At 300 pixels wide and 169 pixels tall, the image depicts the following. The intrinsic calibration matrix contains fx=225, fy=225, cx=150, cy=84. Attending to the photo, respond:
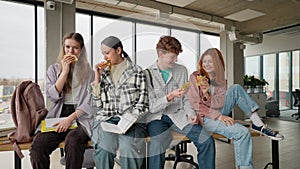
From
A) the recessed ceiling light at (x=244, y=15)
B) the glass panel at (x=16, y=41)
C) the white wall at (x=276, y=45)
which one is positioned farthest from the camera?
the white wall at (x=276, y=45)

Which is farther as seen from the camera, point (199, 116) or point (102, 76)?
point (199, 116)

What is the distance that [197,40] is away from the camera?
49.7 inches

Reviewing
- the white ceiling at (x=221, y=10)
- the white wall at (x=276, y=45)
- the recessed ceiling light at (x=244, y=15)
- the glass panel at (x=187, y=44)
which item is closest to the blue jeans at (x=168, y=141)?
the glass panel at (x=187, y=44)

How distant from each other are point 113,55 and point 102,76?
0.19 metres

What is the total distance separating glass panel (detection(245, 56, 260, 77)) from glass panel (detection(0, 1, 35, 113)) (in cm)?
688

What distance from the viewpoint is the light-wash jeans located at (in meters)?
1.56

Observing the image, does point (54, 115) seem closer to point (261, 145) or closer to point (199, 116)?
point (199, 116)

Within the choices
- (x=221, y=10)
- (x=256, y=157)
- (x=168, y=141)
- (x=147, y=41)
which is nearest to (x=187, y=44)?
(x=147, y=41)

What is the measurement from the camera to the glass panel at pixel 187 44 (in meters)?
1.24

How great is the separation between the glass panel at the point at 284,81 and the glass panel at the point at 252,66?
76 cm

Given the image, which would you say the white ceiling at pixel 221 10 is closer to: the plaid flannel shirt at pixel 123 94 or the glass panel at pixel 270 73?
the glass panel at pixel 270 73

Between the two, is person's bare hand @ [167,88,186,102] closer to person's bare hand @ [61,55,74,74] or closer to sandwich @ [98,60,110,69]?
sandwich @ [98,60,110,69]

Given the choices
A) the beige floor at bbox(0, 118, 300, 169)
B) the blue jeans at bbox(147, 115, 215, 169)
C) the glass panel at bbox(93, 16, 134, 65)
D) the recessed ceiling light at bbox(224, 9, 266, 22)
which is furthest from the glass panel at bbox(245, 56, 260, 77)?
the glass panel at bbox(93, 16, 134, 65)

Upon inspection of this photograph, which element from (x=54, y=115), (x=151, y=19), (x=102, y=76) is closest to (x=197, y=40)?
(x=151, y=19)
